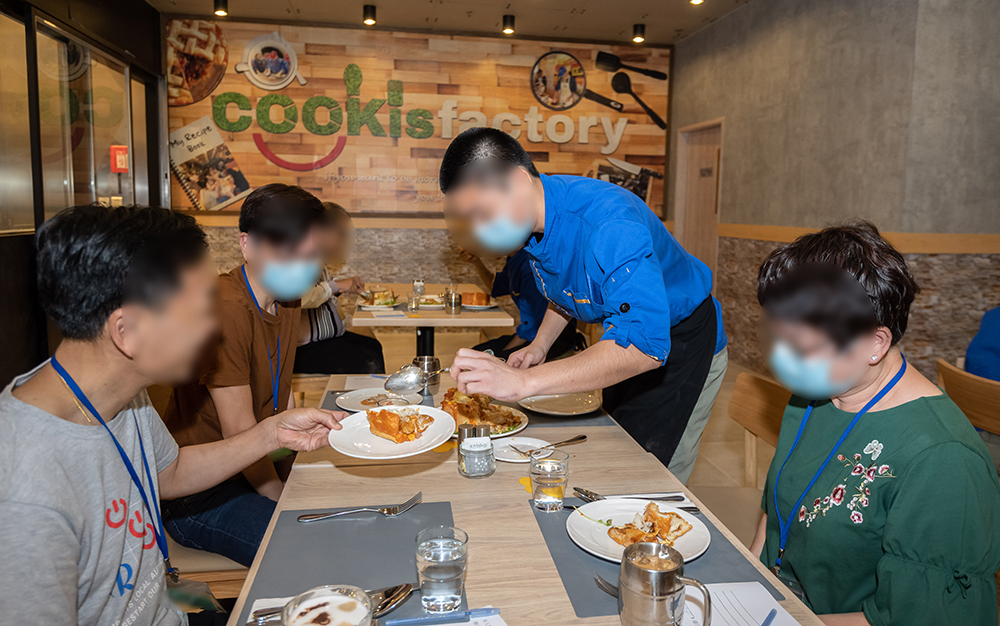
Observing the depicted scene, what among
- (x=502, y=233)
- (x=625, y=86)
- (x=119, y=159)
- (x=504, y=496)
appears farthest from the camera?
(x=625, y=86)

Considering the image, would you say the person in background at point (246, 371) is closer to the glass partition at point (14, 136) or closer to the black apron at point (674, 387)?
the black apron at point (674, 387)

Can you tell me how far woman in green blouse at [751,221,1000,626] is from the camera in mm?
1012

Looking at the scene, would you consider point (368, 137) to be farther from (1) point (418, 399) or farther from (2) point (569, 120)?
(1) point (418, 399)

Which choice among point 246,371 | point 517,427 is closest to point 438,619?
point 517,427

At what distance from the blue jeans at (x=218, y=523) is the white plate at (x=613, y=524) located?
86 centimetres

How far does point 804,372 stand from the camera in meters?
1.12

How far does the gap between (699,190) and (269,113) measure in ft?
15.1

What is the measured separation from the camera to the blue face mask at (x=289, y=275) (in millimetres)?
1776

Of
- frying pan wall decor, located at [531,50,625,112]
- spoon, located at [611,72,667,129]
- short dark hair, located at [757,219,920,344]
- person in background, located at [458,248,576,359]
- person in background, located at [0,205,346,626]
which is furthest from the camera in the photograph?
spoon, located at [611,72,667,129]

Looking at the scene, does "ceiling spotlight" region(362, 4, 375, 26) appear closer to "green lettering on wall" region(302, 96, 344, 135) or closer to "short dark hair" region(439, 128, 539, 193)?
"green lettering on wall" region(302, 96, 344, 135)

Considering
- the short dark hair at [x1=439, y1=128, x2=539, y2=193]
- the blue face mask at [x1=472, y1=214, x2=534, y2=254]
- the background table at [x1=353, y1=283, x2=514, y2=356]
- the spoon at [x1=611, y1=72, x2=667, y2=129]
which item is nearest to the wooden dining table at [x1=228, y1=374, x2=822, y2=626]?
the blue face mask at [x1=472, y1=214, x2=534, y2=254]

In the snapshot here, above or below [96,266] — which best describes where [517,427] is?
below

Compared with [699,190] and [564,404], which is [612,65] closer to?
[699,190]

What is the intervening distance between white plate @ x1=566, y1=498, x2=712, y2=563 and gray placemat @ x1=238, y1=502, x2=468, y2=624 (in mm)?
249
